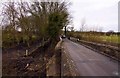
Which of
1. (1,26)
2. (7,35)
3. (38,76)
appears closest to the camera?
(38,76)

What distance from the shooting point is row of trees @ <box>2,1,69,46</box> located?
124 feet

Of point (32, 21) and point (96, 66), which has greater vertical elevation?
point (32, 21)

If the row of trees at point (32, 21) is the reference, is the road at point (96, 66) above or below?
below

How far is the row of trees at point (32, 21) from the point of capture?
37.9m

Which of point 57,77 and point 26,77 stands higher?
point 57,77


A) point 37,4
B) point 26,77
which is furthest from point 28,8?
point 26,77

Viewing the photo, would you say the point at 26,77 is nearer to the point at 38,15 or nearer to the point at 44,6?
the point at 38,15

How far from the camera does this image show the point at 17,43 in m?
47.5

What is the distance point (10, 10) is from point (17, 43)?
9326mm

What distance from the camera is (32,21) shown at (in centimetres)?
4491

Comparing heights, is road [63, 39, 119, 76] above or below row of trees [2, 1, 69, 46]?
below

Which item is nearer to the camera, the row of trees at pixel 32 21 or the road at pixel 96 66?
the road at pixel 96 66

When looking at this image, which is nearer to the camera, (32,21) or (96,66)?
(96,66)

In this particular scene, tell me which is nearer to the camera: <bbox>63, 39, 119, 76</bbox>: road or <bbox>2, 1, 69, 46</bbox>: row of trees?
<bbox>63, 39, 119, 76</bbox>: road
